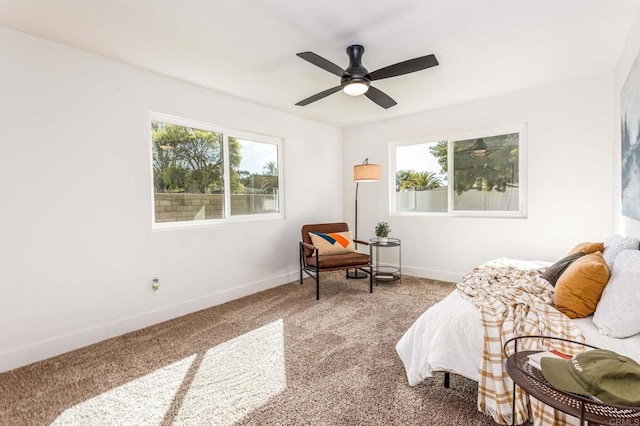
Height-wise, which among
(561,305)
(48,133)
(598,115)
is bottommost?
(561,305)

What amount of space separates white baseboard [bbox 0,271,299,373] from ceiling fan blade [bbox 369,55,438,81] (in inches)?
110

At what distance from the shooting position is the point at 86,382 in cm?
212

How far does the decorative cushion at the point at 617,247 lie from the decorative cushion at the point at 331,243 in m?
2.68

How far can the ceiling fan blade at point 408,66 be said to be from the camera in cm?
224

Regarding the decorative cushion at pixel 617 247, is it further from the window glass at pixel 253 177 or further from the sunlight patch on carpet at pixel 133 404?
the window glass at pixel 253 177

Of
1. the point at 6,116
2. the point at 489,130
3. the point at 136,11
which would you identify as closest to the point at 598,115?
the point at 489,130

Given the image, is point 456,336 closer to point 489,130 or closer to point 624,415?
point 624,415

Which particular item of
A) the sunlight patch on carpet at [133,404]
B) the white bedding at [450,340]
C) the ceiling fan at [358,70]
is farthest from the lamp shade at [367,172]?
the sunlight patch on carpet at [133,404]

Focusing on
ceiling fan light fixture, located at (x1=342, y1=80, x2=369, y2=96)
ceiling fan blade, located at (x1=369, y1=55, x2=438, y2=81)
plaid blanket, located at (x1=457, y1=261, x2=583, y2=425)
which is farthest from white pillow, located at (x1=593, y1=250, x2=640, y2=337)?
ceiling fan light fixture, located at (x1=342, y1=80, x2=369, y2=96)

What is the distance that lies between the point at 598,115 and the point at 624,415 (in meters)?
3.46

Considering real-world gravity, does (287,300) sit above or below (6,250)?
below

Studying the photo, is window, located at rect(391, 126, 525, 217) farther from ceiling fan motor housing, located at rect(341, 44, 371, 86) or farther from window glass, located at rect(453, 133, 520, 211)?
ceiling fan motor housing, located at rect(341, 44, 371, 86)

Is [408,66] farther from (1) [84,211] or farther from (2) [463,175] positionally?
(1) [84,211]

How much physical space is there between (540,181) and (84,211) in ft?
15.2
